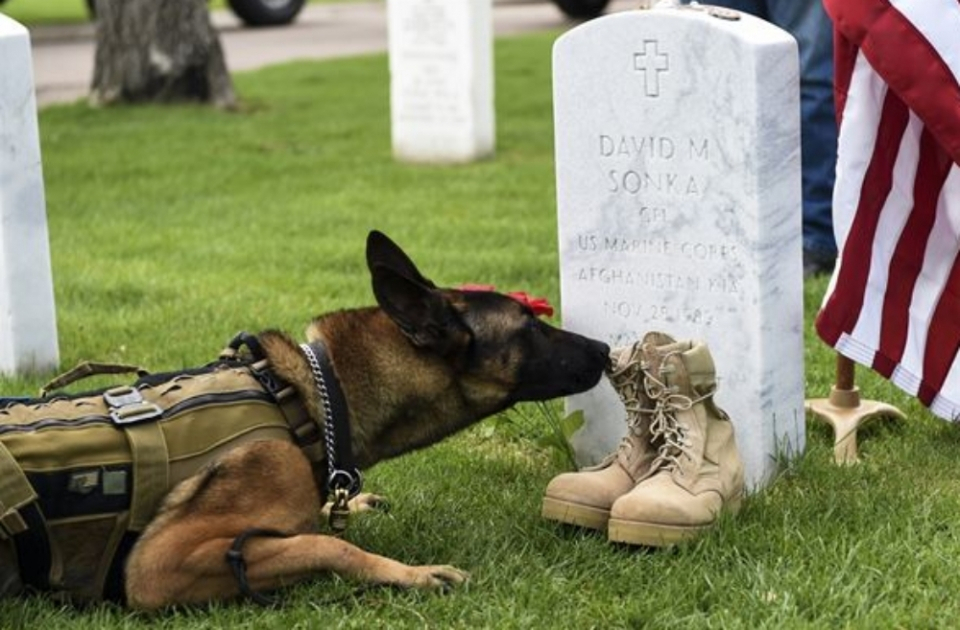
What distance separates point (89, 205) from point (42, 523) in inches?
243

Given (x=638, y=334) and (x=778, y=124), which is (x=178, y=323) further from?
(x=778, y=124)

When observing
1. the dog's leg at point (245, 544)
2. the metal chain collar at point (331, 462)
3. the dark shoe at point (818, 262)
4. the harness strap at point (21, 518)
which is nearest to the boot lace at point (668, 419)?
the dog's leg at point (245, 544)

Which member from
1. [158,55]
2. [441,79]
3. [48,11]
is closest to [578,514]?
[441,79]

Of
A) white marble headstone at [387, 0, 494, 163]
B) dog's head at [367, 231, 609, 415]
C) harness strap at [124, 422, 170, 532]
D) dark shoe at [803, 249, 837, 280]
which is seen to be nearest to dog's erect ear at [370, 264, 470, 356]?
dog's head at [367, 231, 609, 415]

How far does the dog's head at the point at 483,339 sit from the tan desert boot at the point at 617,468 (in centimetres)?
12

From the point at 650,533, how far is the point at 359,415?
730 mm

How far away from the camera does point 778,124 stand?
405cm

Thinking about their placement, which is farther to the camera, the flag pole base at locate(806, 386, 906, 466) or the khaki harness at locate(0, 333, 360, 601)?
the flag pole base at locate(806, 386, 906, 466)

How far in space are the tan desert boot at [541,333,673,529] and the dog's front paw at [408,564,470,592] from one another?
16.1 inches

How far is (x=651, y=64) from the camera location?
13.7ft

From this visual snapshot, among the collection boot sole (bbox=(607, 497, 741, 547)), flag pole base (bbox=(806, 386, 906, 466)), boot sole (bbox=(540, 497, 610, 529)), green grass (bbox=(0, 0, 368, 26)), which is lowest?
green grass (bbox=(0, 0, 368, 26))

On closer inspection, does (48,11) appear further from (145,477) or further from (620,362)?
(145,477)

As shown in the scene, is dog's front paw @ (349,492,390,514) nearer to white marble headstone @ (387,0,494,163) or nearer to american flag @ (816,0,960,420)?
american flag @ (816,0,960,420)

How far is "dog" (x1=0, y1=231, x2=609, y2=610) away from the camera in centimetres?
352
